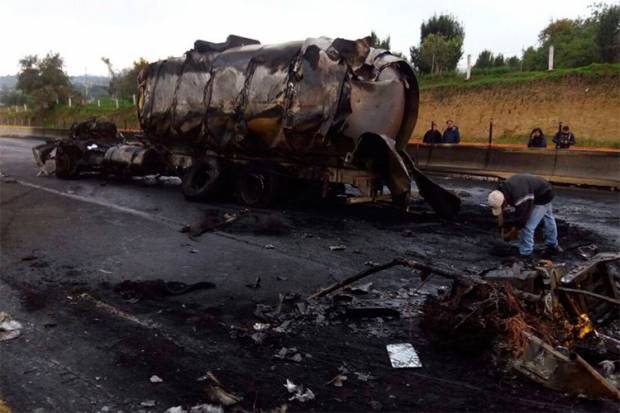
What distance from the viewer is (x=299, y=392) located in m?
3.74

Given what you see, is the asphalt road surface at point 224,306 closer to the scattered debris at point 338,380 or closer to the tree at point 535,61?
the scattered debris at point 338,380

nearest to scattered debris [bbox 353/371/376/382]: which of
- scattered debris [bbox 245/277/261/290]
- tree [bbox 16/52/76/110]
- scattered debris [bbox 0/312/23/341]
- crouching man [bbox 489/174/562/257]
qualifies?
scattered debris [bbox 245/277/261/290]

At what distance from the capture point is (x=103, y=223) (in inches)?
361

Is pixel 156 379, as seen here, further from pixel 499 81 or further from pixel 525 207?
pixel 499 81

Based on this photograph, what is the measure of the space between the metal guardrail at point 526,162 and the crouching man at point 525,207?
7.41 meters

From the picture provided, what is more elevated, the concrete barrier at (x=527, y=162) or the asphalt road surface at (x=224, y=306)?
the concrete barrier at (x=527, y=162)

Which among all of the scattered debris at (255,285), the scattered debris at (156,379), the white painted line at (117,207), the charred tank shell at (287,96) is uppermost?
the charred tank shell at (287,96)

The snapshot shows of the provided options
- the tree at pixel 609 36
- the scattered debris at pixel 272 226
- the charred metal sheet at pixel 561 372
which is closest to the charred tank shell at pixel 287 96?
the scattered debris at pixel 272 226

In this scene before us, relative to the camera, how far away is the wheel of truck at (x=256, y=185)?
10602mm

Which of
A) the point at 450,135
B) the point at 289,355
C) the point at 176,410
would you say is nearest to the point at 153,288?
the point at 289,355

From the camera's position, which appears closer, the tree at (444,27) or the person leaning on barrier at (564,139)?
the person leaning on barrier at (564,139)

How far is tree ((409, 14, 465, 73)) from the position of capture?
110 feet

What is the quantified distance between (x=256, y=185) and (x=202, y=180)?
1.49 meters

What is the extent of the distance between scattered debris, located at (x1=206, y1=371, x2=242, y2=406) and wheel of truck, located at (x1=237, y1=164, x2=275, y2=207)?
6893 mm
